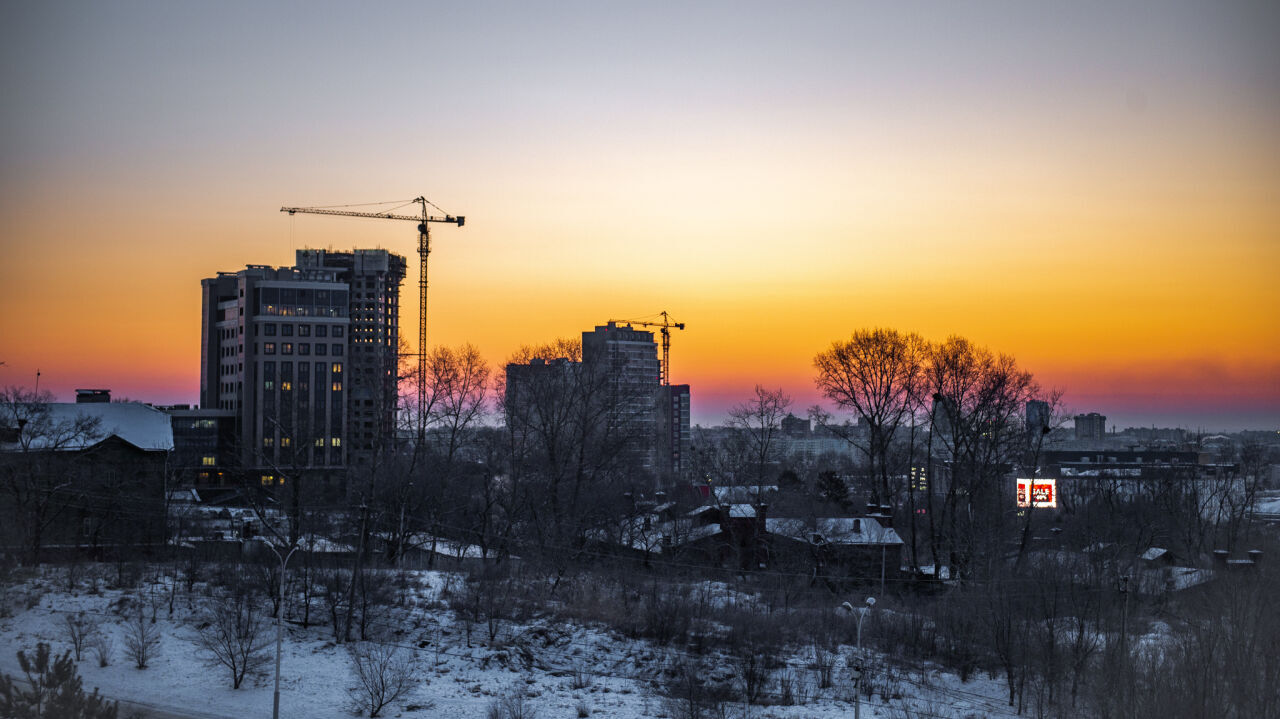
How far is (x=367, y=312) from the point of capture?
155m

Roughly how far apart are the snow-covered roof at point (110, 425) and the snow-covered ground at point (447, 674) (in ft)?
28.8

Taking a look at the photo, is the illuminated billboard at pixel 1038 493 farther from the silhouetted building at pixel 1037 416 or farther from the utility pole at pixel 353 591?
the utility pole at pixel 353 591

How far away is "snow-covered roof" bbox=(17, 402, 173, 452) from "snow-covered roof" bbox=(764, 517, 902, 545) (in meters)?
30.7

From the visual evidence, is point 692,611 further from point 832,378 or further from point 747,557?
point 832,378

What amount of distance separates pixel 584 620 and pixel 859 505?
37459 millimetres

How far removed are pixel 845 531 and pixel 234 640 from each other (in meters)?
26.2

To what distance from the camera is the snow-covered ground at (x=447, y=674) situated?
92.0ft

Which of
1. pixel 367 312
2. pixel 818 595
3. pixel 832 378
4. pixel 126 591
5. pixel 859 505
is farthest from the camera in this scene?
pixel 367 312

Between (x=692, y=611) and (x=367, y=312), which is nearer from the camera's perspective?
(x=692, y=611)

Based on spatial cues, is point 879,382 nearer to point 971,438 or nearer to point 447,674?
point 971,438

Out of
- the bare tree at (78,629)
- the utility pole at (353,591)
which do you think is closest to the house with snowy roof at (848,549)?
the utility pole at (353,591)

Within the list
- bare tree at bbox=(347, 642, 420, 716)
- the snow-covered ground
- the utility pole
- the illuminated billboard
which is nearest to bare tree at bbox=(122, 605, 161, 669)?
the snow-covered ground

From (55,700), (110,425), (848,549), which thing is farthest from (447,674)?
(110,425)

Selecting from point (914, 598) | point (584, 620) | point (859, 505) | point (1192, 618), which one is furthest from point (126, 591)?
point (859, 505)
